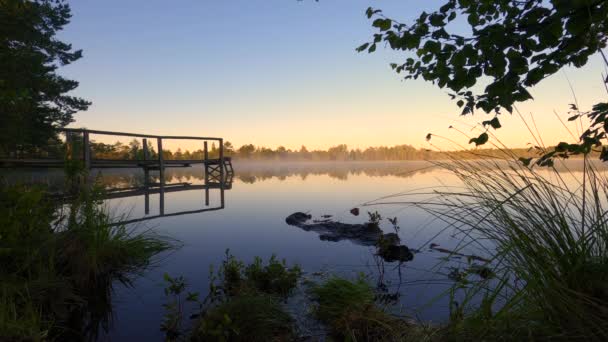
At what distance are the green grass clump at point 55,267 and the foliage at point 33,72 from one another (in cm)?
701

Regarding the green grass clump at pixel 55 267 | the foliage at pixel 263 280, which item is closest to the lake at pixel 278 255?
the green grass clump at pixel 55 267

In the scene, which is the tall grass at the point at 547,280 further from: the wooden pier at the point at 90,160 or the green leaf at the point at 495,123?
the wooden pier at the point at 90,160

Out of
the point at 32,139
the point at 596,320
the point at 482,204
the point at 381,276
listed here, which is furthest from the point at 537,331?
the point at 32,139

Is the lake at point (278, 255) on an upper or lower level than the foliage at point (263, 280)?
lower

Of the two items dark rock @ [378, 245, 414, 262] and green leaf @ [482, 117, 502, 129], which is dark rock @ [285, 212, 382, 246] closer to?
dark rock @ [378, 245, 414, 262]

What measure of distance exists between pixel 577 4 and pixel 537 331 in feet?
6.36

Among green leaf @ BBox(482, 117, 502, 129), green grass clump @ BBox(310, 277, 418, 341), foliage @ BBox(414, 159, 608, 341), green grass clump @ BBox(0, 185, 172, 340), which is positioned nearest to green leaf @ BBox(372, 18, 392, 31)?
green leaf @ BBox(482, 117, 502, 129)

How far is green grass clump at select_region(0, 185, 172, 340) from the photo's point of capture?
3739 mm

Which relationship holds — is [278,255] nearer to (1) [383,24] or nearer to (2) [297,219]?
(2) [297,219]

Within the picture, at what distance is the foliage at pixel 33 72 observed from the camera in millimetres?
15062

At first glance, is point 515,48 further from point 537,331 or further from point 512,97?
point 537,331

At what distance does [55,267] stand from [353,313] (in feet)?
14.9

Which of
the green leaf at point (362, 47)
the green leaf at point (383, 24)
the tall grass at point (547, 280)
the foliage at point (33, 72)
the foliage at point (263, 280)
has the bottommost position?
the foliage at point (263, 280)

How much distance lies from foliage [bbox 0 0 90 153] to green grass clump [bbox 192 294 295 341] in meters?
10.4
